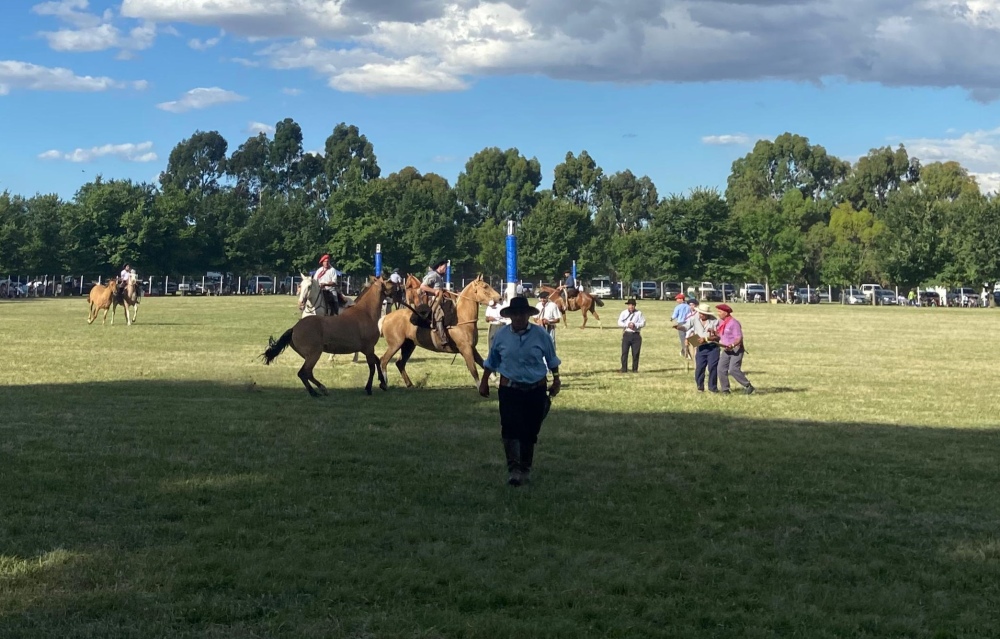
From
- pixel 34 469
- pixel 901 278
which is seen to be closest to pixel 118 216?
pixel 901 278

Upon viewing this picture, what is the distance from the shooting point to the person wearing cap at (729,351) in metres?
17.9

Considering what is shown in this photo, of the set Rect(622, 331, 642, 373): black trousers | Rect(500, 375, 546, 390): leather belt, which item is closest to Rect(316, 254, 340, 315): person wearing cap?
Rect(622, 331, 642, 373): black trousers

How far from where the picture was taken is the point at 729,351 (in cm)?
1792

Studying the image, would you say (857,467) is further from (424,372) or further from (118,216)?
(118,216)

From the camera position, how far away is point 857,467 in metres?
11.3

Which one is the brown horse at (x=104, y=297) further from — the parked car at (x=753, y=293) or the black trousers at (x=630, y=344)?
the parked car at (x=753, y=293)

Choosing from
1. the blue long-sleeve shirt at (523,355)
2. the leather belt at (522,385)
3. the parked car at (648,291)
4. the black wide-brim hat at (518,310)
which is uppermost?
the parked car at (648,291)

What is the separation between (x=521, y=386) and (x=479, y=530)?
2.01 m

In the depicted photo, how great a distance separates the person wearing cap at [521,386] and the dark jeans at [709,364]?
8549 mm

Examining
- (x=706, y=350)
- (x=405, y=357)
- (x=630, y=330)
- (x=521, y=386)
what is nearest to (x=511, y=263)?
(x=405, y=357)

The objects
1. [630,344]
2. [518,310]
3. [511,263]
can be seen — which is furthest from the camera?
[630,344]

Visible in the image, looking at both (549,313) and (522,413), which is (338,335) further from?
(549,313)

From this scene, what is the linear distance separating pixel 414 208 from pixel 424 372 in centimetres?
8347

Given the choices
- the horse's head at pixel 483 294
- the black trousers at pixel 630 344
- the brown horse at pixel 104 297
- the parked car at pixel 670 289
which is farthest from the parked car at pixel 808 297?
the horse's head at pixel 483 294
